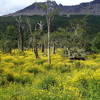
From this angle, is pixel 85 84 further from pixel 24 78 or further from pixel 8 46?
pixel 8 46

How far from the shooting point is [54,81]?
13.9 meters

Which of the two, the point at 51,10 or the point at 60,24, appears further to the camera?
the point at 60,24

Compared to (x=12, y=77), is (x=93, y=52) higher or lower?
lower

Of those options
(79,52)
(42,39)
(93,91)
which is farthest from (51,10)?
(93,91)

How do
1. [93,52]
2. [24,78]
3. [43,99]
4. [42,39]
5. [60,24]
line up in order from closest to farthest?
[43,99], [24,78], [42,39], [93,52], [60,24]

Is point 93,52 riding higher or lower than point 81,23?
lower

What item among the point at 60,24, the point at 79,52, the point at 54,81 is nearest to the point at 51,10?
the point at 79,52

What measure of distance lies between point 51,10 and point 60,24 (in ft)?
456

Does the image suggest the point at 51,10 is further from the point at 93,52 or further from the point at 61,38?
the point at 93,52

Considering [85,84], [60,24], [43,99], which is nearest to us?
[43,99]

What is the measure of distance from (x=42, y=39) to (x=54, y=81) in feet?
149

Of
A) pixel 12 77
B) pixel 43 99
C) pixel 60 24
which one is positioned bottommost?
pixel 60 24

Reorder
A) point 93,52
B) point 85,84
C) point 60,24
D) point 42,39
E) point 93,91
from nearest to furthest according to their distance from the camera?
point 93,91 → point 85,84 → point 42,39 → point 93,52 → point 60,24

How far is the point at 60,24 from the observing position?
178 m
